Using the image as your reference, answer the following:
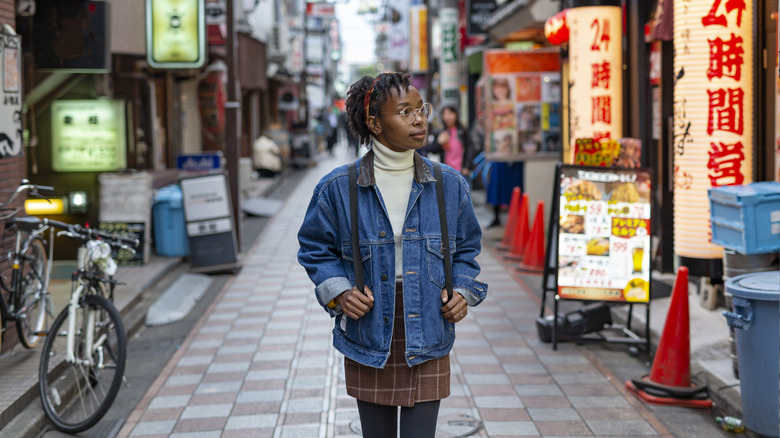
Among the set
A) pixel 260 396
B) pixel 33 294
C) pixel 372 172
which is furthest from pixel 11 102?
pixel 372 172

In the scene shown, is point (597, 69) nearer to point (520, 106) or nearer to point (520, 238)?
point (520, 238)

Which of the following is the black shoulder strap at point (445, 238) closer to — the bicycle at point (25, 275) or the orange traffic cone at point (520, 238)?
the bicycle at point (25, 275)

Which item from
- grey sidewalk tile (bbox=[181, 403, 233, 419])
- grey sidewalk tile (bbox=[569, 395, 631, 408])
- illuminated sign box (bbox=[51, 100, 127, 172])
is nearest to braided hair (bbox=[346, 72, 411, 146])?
grey sidewalk tile (bbox=[181, 403, 233, 419])

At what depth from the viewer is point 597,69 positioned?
33.4 ft

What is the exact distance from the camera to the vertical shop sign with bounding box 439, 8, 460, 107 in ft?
80.1

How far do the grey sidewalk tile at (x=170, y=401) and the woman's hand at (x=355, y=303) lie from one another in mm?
3421

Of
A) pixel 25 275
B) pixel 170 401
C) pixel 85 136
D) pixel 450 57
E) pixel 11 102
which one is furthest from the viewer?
pixel 450 57

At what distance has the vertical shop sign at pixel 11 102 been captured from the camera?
690 centimetres

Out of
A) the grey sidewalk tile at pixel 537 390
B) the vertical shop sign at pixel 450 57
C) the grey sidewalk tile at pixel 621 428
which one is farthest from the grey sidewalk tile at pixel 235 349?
the vertical shop sign at pixel 450 57

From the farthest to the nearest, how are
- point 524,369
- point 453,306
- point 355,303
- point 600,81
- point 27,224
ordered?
point 600,81 < point 524,369 < point 27,224 < point 453,306 < point 355,303

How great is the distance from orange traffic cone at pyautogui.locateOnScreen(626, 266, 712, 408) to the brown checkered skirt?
3345 millimetres

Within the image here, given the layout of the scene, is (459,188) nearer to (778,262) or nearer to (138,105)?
(778,262)

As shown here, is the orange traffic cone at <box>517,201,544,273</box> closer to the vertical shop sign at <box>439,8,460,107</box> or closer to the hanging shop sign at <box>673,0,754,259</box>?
the hanging shop sign at <box>673,0,754,259</box>

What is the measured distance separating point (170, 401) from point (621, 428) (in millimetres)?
3050
